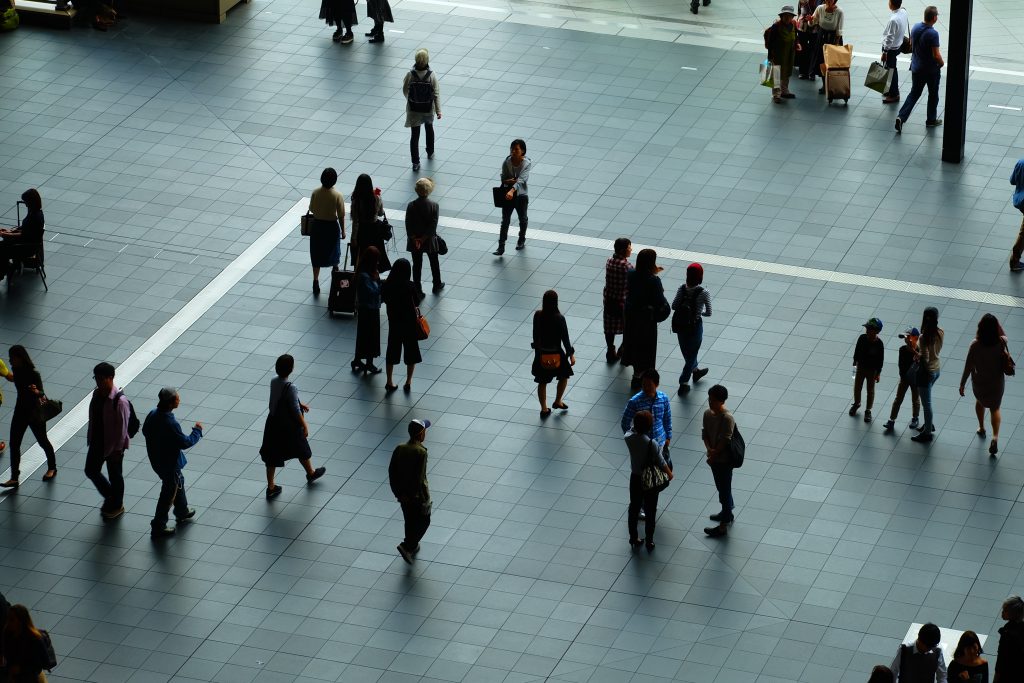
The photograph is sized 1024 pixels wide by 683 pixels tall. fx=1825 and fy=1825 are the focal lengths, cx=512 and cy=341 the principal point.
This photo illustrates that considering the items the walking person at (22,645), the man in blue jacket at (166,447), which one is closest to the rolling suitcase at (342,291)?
the man in blue jacket at (166,447)

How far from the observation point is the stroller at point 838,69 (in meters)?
26.5

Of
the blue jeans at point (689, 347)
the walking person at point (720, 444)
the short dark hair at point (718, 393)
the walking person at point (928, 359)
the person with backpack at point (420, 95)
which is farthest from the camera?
the person with backpack at point (420, 95)

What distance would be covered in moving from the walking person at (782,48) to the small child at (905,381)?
8.35 metres

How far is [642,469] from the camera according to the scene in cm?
1656

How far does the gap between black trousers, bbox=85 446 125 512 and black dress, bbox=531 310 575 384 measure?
4323 millimetres

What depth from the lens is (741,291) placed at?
21906 millimetres

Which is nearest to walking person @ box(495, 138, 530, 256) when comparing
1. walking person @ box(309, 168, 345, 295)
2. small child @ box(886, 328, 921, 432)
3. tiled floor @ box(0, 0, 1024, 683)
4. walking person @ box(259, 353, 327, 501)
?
tiled floor @ box(0, 0, 1024, 683)

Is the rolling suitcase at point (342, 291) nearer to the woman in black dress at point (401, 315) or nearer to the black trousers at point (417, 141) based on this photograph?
the woman in black dress at point (401, 315)

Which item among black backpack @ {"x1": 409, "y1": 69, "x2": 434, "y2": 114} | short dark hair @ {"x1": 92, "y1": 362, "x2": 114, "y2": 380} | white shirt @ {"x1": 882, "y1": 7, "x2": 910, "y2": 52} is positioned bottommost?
white shirt @ {"x1": 882, "y1": 7, "x2": 910, "y2": 52}

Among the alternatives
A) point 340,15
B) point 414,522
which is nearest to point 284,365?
point 414,522

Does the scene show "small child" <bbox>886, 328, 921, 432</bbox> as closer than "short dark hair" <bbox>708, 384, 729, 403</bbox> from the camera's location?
No

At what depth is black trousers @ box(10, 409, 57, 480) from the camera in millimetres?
17812

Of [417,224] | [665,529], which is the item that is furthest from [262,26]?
[665,529]

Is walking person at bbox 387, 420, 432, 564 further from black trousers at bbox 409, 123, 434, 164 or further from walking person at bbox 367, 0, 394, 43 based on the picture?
walking person at bbox 367, 0, 394, 43
